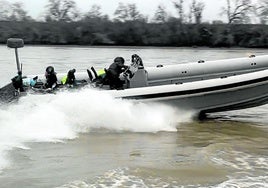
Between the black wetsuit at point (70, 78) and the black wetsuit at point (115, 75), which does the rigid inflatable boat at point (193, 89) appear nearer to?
the black wetsuit at point (115, 75)

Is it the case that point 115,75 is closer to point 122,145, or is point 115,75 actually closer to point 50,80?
point 50,80

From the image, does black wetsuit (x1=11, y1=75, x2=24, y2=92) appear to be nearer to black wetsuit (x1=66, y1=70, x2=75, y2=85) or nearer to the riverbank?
black wetsuit (x1=66, y1=70, x2=75, y2=85)

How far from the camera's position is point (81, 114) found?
829 cm

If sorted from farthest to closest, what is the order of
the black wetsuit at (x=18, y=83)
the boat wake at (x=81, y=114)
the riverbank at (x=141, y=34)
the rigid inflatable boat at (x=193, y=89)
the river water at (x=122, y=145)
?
the riverbank at (x=141, y=34)
the rigid inflatable boat at (x=193, y=89)
the black wetsuit at (x=18, y=83)
the boat wake at (x=81, y=114)
the river water at (x=122, y=145)

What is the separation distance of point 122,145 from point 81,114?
1.36 m

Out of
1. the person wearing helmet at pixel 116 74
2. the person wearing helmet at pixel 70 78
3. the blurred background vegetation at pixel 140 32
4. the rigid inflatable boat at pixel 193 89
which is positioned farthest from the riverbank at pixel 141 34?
the person wearing helmet at pixel 70 78

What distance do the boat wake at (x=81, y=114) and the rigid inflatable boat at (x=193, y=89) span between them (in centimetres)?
21

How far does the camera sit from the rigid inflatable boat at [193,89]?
8516 mm

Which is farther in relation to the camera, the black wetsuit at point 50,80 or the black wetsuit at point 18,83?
the black wetsuit at point 50,80

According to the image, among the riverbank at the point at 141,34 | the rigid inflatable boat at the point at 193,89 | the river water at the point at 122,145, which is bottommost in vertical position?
the river water at the point at 122,145

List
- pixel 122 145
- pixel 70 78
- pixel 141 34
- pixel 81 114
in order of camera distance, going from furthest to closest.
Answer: pixel 141 34
pixel 70 78
pixel 81 114
pixel 122 145

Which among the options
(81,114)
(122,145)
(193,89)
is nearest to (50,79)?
(81,114)

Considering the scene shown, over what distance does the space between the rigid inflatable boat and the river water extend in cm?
19

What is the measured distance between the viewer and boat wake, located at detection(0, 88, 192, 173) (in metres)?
8.01
